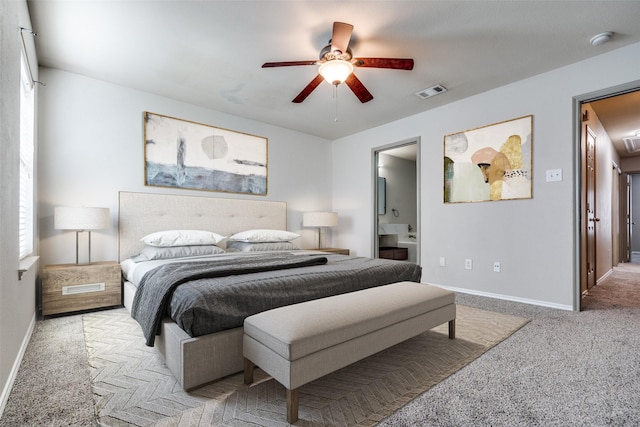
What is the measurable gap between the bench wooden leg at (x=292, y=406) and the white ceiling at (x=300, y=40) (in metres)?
2.44

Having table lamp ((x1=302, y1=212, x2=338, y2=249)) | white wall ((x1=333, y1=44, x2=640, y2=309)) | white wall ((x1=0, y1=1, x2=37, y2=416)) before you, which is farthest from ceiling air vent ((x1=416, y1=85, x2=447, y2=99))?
white wall ((x1=0, y1=1, x2=37, y2=416))

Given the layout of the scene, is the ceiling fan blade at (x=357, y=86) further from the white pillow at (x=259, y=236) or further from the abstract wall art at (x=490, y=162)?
the white pillow at (x=259, y=236)

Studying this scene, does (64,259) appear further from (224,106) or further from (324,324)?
(324,324)

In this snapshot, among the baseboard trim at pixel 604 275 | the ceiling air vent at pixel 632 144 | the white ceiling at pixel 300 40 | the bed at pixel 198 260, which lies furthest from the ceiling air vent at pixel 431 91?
the ceiling air vent at pixel 632 144

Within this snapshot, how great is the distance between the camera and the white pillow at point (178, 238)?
3.15 m

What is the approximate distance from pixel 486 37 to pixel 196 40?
2.47 meters

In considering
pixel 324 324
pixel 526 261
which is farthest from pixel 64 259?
pixel 526 261

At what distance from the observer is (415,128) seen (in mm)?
4379

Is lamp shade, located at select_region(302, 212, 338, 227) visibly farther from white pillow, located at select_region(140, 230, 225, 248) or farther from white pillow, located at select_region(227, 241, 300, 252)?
white pillow, located at select_region(140, 230, 225, 248)

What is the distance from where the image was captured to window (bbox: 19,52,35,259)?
2439 mm

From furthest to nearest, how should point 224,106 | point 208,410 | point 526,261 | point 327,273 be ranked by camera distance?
point 224,106 < point 526,261 < point 327,273 < point 208,410

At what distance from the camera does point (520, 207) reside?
3350 mm

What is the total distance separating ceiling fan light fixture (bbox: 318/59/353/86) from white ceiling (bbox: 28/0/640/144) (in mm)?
320

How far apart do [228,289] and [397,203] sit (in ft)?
19.0
